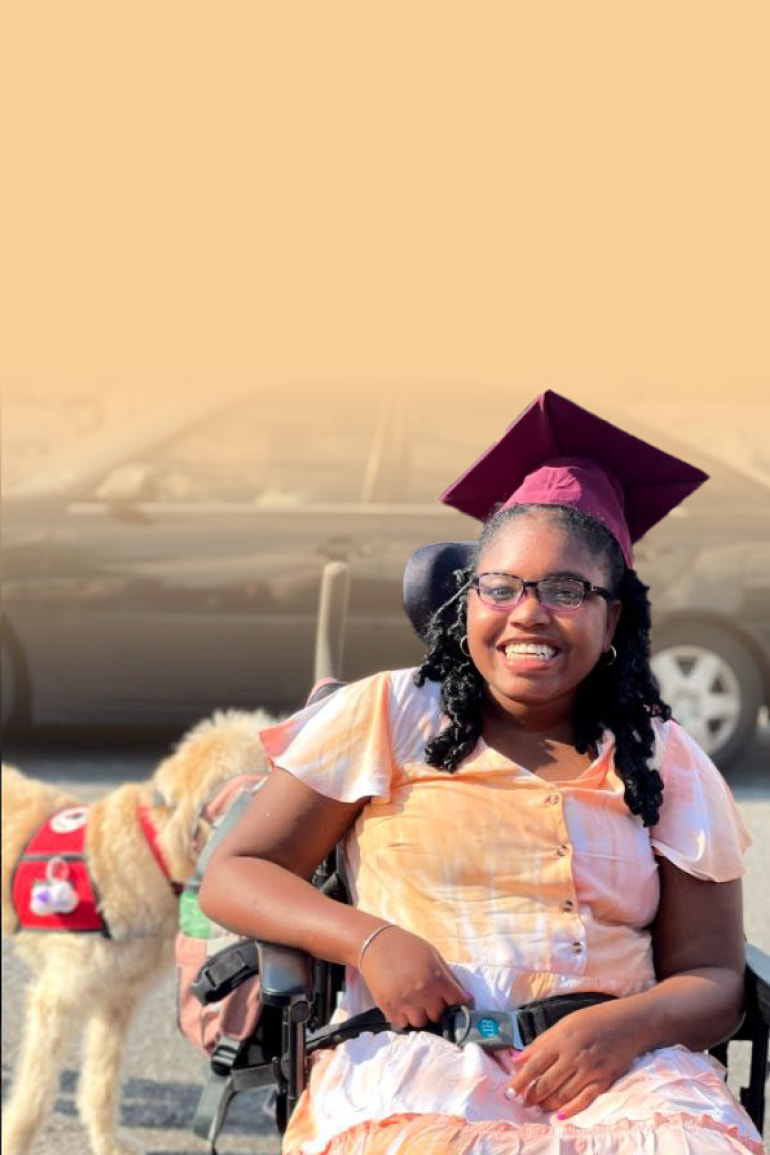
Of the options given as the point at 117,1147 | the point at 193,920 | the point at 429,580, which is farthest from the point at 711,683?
the point at 429,580

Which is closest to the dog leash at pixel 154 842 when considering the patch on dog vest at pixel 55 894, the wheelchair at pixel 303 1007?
the patch on dog vest at pixel 55 894

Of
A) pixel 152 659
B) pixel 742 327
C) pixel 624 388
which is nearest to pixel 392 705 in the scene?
pixel 152 659

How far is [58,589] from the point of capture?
729 centimetres

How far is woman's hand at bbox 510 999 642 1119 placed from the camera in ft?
6.94

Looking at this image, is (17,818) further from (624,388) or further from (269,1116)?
(624,388)

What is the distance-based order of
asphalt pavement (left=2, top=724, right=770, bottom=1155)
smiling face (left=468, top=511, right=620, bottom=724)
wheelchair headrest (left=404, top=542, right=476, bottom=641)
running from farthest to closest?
asphalt pavement (left=2, top=724, right=770, bottom=1155) < wheelchair headrest (left=404, top=542, right=476, bottom=641) < smiling face (left=468, top=511, right=620, bottom=724)

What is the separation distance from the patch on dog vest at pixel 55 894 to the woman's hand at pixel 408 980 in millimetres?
1492

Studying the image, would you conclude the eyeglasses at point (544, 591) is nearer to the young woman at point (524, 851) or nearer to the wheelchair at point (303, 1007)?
the young woman at point (524, 851)

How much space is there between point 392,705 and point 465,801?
22 centimetres

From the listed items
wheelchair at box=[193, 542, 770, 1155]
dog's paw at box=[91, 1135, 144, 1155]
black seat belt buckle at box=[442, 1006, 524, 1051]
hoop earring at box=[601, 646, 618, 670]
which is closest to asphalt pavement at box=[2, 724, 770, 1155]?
dog's paw at box=[91, 1135, 144, 1155]

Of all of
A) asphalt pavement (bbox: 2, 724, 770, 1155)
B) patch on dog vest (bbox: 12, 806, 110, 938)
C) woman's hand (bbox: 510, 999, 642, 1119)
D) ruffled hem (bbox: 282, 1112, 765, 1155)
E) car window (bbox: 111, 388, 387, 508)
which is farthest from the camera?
car window (bbox: 111, 388, 387, 508)

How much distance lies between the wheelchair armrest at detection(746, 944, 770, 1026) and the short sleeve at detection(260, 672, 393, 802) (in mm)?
670

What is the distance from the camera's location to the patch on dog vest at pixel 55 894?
3.52 m

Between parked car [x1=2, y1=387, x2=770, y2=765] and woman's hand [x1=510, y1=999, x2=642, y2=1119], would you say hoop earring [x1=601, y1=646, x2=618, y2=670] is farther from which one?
parked car [x1=2, y1=387, x2=770, y2=765]
